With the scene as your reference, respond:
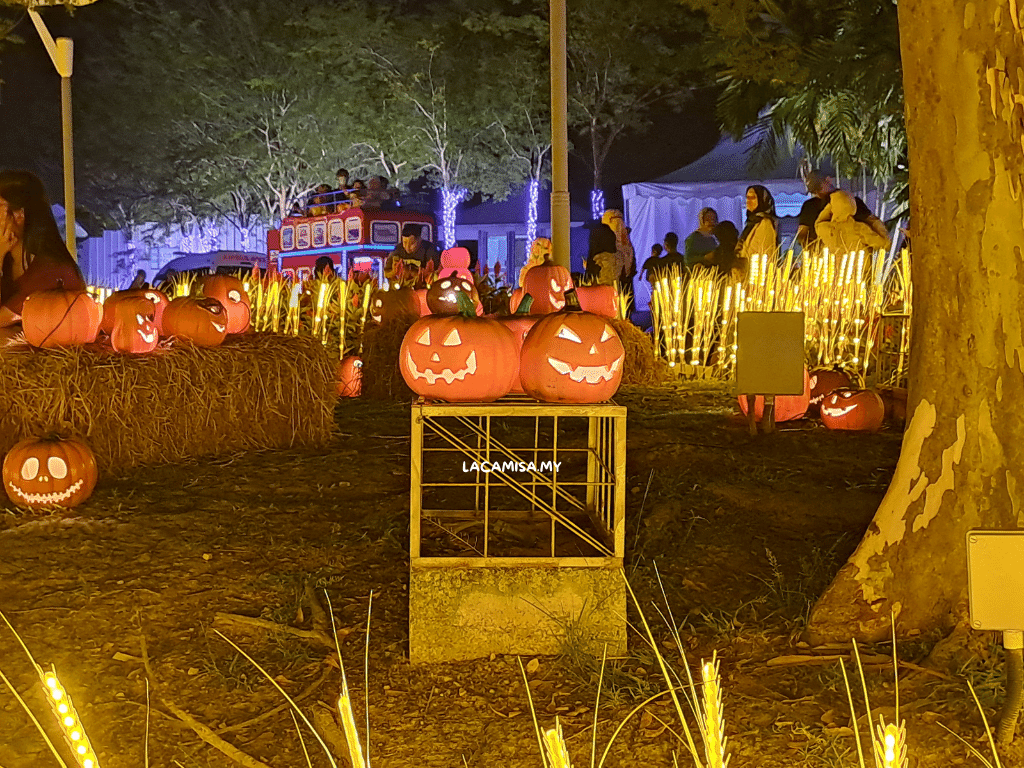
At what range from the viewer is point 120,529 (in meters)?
4.73

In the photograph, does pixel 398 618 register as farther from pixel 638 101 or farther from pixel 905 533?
pixel 638 101

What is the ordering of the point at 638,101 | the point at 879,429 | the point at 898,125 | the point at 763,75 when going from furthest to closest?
1. the point at 638,101
2. the point at 898,125
3. the point at 763,75
4. the point at 879,429

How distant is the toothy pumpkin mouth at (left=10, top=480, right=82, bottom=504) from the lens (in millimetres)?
5098

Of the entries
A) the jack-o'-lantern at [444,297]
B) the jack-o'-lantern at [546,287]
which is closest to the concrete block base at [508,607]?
the jack-o'-lantern at [546,287]

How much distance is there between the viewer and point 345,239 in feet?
71.7

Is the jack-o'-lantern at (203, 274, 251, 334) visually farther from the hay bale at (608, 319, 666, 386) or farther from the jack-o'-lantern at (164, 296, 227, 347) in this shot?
the hay bale at (608, 319, 666, 386)

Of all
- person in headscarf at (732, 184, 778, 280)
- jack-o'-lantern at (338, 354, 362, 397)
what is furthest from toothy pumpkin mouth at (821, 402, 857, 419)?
jack-o'-lantern at (338, 354, 362, 397)

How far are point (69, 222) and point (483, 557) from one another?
A: 14.8 metres

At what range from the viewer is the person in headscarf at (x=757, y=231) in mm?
9945

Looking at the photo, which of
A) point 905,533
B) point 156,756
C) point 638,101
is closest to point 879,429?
point 905,533

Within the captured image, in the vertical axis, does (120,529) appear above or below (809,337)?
below

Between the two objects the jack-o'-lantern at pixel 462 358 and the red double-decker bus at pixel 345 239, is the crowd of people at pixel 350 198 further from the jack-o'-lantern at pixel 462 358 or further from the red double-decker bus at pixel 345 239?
the jack-o'-lantern at pixel 462 358

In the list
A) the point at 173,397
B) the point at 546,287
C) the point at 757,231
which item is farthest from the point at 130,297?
the point at 757,231

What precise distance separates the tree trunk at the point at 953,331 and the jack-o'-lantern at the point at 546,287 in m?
1.81
